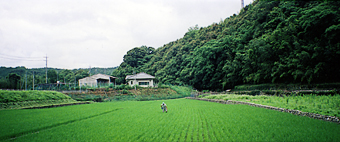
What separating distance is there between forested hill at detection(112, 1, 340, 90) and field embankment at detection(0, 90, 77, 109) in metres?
25.2

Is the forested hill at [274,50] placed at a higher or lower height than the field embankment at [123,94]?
higher

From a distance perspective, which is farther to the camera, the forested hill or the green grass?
the forested hill

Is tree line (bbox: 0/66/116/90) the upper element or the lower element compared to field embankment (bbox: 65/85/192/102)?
upper

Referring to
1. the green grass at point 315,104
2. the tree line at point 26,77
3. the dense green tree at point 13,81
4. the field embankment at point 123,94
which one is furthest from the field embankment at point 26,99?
the green grass at point 315,104

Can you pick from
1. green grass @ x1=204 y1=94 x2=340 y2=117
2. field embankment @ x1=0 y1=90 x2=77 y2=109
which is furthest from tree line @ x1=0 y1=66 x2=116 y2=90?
green grass @ x1=204 y1=94 x2=340 y2=117

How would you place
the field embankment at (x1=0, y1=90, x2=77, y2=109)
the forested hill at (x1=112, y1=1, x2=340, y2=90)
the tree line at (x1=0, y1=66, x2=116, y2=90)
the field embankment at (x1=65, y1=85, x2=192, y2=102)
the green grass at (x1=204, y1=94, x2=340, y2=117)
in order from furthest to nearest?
the tree line at (x1=0, y1=66, x2=116, y2=90) < the field embankment at (x1=65, y1=85, x2=192, y2=102) < the forested hill at (x1=112, y1=1, x2=340, y2=90) < the field embankment at (x1=0, y1=90, x2=77, y2=109) < the green grass at (x1=204, y1=94, x2=340, y2=117)

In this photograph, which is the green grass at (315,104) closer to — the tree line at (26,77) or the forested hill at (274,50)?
the forested hill at (274,50)

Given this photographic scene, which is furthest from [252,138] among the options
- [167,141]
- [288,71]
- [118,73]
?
[118,73]

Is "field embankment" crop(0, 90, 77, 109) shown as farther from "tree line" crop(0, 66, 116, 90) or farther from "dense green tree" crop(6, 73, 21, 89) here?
"dense green tree" crop(6, 73, 21, 89)

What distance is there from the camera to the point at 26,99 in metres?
19.7

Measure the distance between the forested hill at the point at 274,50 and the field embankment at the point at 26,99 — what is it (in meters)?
25.2

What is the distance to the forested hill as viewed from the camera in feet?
60.2

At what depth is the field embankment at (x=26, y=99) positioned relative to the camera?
17875 millimetres

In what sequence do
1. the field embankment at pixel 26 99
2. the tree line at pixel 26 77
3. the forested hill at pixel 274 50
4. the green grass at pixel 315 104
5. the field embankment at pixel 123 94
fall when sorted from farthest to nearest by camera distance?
1. the tree line at pixel 26 77
2. the field embankment at pixel 123 94
3. the forested hill at pixel 274 50
4. the field embankment at pixel 26 99
5. the green grass at pixel 315 104
